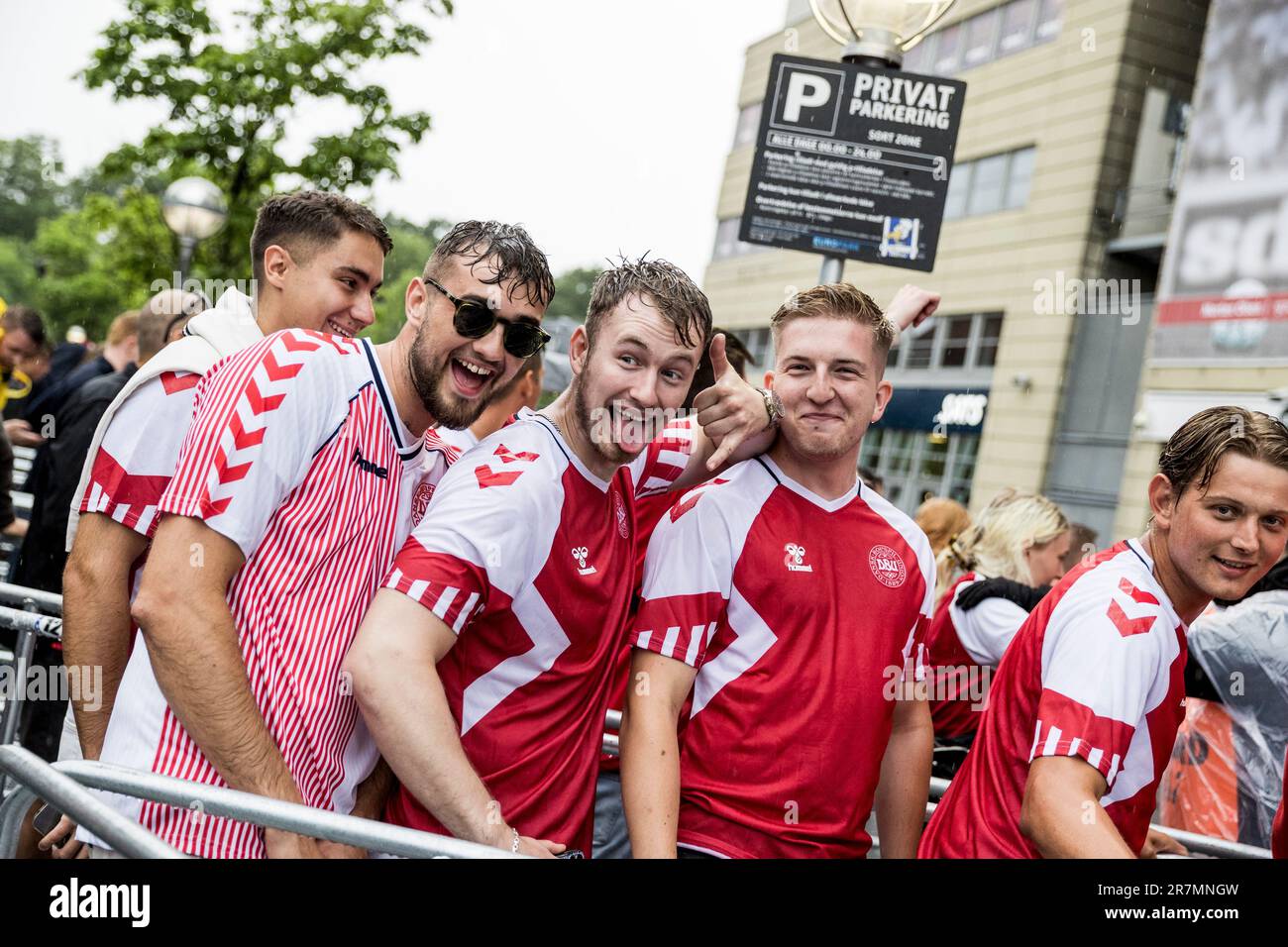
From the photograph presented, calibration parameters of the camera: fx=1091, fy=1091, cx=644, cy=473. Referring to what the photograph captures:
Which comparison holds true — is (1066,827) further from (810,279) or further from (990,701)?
(810,279)

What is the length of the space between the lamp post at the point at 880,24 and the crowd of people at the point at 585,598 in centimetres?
234

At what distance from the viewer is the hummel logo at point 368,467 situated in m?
2.25

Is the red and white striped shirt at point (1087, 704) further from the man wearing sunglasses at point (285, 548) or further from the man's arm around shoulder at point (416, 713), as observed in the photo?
the man wearing sunglasses at point (285, 548)

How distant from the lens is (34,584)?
417cm

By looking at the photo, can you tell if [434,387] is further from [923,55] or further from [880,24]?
[923,55]

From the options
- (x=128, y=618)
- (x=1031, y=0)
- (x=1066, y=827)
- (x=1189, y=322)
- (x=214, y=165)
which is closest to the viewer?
(x=1066, y=827)

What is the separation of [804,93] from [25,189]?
7894 cm

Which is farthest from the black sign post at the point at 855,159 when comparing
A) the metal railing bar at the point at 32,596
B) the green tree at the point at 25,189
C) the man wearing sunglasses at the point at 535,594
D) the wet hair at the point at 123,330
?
the green tree at the point at 25,189

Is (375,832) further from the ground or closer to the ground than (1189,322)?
closer to the ground

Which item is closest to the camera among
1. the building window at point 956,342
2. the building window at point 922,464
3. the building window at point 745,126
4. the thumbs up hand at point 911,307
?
the thumbs up hand at point 911,307

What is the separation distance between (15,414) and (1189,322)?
52.2ft

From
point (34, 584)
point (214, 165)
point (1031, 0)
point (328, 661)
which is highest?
point (1031, 0)

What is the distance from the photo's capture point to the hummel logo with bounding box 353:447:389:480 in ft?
7.39
